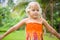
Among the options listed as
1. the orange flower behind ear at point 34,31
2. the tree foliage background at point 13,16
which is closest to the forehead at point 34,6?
the orange flower behind ear at point 34,31

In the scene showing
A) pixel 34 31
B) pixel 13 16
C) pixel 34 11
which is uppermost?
pixel 34 11

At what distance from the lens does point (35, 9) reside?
183cm

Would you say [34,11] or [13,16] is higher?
[34,11]

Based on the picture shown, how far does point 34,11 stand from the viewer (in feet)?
6.01

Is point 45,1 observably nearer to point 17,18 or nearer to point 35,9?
point 17,18

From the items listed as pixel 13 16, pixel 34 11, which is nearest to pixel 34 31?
pixel 34 11

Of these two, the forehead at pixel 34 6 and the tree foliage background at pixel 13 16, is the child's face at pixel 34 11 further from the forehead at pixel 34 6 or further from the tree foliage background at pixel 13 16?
the tree foliage background at pixel 13 16

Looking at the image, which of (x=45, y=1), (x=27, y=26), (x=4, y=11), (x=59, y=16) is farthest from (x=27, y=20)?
(x=4, y=11)

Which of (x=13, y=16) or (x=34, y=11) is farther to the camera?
(x=13, y=16)

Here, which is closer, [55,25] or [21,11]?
[21,11]

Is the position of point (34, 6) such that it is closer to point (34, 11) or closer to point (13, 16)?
point (34, 11)

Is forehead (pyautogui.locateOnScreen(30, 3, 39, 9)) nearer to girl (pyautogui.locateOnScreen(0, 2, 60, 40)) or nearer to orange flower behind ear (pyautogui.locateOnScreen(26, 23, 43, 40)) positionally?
girl (pyautogui.locateOnScreen(0, 2, 60, 40))

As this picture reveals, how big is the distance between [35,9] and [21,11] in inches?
282

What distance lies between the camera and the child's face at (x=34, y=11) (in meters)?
1.81
